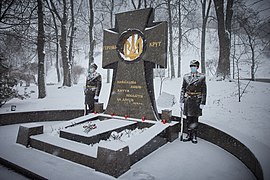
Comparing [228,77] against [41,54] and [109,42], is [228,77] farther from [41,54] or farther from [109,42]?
[41,54]

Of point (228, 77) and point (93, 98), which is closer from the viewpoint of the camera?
point (93, 98)

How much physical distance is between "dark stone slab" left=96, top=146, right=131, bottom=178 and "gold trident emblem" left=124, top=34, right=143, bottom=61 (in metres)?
3.56

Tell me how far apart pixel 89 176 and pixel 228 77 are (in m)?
10.5

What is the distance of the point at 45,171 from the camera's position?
3.01m

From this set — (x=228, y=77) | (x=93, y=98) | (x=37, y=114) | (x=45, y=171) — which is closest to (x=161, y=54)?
(x=93, y=98)

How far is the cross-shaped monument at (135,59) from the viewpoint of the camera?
5.67 metres

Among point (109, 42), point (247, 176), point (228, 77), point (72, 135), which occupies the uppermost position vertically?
point (109, 42)

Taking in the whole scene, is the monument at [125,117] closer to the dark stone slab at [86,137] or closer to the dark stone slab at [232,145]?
the dark stone slab at [86,137]

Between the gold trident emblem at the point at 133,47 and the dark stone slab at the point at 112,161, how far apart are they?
3565mm

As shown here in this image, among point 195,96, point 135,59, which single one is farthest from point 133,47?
point 195,96

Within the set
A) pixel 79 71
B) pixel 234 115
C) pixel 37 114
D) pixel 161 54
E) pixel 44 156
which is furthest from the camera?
pixel 79 71

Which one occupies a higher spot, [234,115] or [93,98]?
[93,98]

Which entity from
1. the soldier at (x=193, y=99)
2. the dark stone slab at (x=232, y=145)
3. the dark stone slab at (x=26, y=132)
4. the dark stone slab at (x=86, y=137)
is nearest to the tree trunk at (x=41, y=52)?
the dark stone slab at (x=26, y=132)

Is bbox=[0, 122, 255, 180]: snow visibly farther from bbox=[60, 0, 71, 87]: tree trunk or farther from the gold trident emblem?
bbox=[60, 0, 71, 87]: tree trunk
